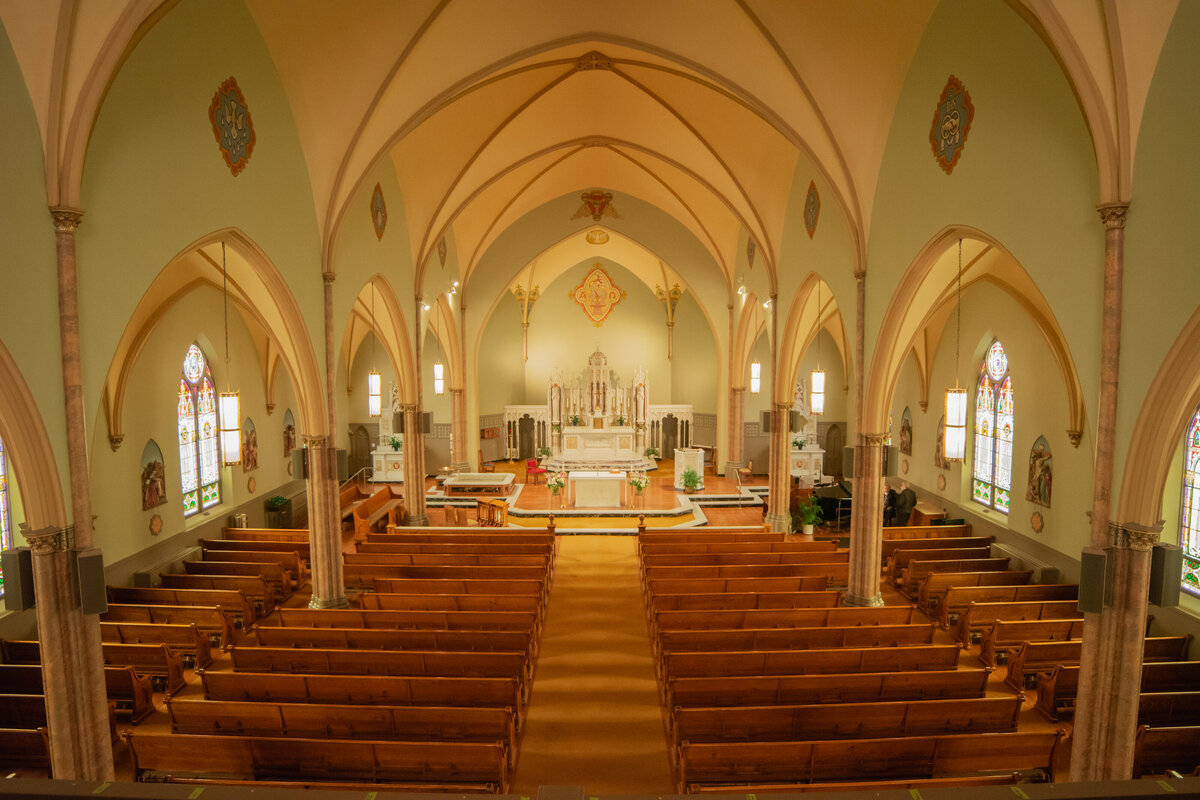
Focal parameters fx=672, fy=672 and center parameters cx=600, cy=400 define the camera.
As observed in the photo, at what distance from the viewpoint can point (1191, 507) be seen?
11484 mm

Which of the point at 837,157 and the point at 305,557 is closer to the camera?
the point at 837,157

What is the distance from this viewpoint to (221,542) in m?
16.2

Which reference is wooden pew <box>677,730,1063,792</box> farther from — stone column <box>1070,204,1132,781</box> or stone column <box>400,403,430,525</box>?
stone column <box>400,403,430,525</box>

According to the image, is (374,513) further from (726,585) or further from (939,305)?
(939,305)

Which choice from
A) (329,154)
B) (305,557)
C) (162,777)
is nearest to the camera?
(162,777)

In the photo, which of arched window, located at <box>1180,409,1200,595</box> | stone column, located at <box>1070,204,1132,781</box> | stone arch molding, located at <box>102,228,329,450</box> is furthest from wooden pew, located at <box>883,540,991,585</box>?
stone arch molding, located at <box>102,228,329,450</box>

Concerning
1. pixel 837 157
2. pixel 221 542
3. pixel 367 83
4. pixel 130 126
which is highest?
pixel 367 83

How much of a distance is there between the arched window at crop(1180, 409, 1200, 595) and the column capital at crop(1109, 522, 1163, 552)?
6.91m

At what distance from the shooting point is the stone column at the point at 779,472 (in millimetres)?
17844

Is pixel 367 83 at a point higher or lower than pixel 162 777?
higher

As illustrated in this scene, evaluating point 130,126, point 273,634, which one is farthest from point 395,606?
point 130,126

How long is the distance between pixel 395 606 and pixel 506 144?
463 inches

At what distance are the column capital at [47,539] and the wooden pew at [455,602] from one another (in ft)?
15.5

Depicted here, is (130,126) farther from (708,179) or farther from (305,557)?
(708,179)
